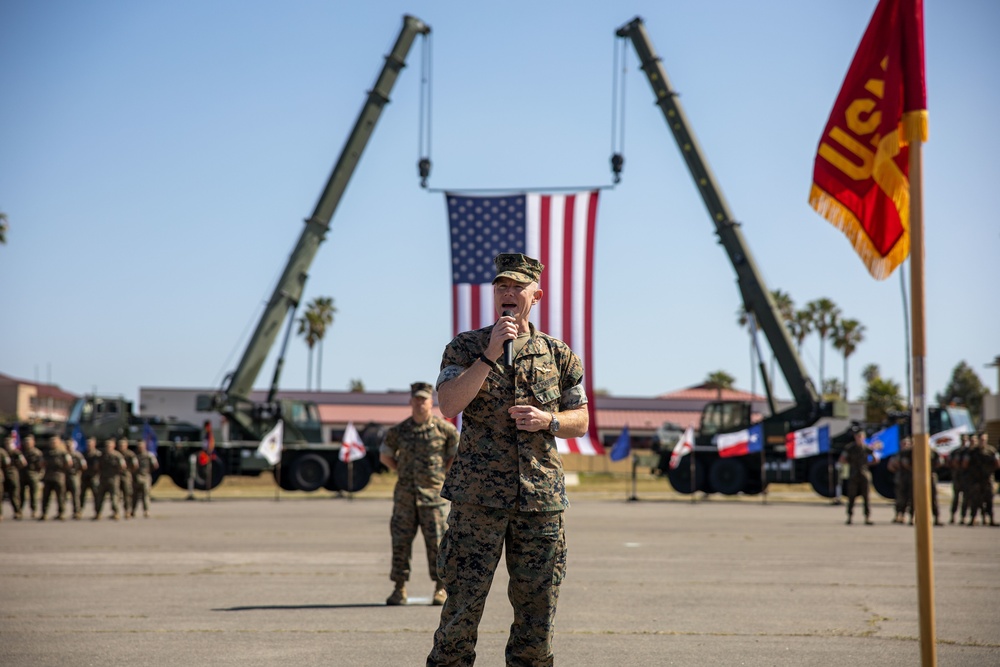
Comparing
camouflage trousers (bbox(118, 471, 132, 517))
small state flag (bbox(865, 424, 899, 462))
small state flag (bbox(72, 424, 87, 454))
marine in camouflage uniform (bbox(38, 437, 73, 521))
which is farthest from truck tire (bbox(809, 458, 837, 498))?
small state flag (bbox(72, 424, 87, 454))

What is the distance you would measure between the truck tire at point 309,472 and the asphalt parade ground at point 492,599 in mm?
14532

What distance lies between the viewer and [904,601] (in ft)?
33.0

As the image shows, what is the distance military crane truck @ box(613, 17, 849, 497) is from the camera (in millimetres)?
34219

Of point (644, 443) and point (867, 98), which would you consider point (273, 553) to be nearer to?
point (867, 98)

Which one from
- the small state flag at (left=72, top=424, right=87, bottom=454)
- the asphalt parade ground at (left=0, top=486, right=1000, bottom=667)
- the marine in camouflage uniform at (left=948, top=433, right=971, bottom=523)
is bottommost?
the asphalt parade ground at (left=0, top=486, right=1000, bottom=667)

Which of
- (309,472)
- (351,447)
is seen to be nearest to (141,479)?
(351,447)

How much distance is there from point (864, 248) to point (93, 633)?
18.7 feet

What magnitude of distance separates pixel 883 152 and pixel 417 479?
18.3ft

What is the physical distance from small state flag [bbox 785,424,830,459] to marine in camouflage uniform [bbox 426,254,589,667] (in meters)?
28.1

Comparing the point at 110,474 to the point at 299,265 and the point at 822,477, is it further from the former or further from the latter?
the point at 822,477

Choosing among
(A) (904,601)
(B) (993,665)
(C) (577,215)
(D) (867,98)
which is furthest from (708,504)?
(D) (867,98)

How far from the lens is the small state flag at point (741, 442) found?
33.1 meters

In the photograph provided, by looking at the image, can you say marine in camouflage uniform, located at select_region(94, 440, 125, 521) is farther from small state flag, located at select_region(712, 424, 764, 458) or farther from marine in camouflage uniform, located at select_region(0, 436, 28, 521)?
small state flag, located at select_region(712, 424, 764, 458)

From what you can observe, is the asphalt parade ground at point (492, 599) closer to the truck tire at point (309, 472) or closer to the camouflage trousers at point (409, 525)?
the camouflage trousers at point (409, 525)
